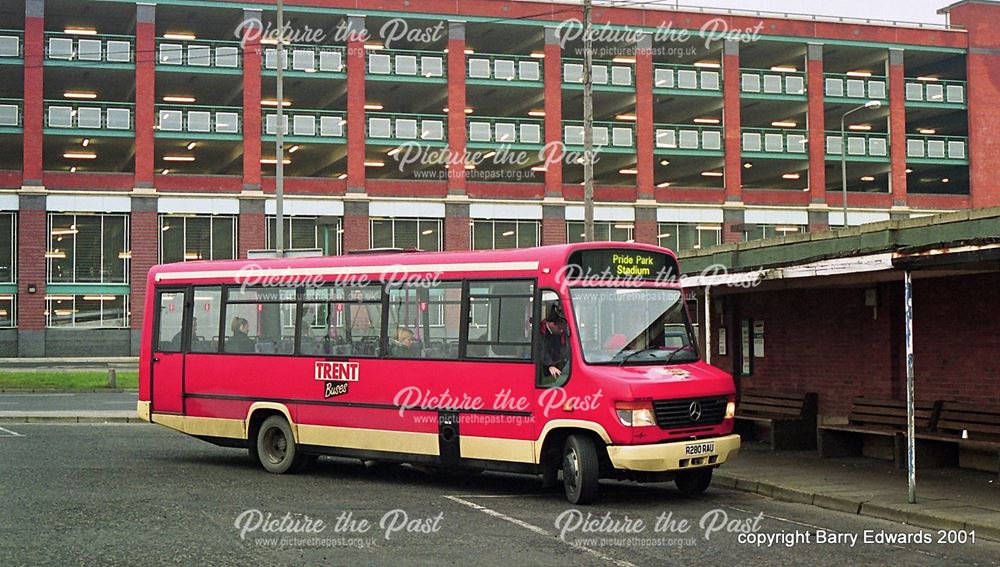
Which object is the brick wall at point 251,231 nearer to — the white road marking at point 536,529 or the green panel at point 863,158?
the green panel at point 863,158

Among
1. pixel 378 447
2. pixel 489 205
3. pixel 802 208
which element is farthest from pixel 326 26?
pixel 378 447

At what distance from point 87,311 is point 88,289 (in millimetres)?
1044

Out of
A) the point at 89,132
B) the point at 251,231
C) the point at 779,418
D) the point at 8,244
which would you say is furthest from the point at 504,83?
the point at 779,418

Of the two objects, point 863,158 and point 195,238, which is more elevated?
point 863,158

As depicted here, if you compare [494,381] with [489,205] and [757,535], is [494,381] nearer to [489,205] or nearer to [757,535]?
[757,535]

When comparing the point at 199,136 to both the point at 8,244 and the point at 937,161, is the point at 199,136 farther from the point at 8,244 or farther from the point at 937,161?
the point at 937,161

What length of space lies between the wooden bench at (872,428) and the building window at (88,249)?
43137mm

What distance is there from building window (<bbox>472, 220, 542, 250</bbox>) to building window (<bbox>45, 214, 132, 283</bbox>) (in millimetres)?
17026

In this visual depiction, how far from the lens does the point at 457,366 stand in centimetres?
1467

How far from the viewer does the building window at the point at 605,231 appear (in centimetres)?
6000

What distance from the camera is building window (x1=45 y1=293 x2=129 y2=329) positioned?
53.5 m

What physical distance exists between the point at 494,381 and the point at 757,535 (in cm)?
405

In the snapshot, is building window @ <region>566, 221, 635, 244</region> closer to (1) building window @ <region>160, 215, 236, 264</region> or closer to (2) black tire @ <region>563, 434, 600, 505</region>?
(1) building window @ <region>160, 215, 236, 264</region>

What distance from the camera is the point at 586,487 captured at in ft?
43.1
